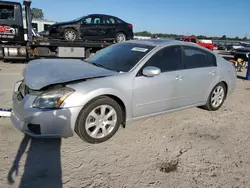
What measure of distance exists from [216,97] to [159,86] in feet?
6.05

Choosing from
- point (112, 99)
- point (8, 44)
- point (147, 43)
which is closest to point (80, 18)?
point (8, 44)

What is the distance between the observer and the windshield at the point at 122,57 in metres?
3.68

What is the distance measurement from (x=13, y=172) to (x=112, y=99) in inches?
60.0

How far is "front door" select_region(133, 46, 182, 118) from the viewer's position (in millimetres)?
3543

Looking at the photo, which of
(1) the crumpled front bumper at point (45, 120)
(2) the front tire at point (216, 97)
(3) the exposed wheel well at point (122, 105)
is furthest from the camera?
(2) the front tire at point (216, 97)

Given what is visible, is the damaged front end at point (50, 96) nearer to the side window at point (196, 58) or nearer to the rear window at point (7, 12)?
the side window at point (196, 58)

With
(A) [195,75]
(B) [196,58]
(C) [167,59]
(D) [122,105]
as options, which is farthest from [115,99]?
(B) [196,58]

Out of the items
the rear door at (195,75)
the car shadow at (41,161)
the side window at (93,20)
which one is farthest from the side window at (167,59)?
the side window at (93,20)

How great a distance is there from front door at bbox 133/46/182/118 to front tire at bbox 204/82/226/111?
1147 mm

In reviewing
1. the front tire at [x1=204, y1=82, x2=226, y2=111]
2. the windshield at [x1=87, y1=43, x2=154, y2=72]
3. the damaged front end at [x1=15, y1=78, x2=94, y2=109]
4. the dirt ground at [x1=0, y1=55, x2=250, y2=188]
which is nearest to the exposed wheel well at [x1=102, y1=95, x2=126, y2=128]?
the dirt ground at [x1=0, y1=55, x2=250, y2=188]

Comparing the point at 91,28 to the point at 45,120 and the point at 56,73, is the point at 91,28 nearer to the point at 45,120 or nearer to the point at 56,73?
the point at 56,73

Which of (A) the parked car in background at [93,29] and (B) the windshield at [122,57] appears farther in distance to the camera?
(A) the parked car in background at [93,29]

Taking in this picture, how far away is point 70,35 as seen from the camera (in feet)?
35.8

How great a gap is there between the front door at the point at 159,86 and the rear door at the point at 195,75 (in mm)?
157
